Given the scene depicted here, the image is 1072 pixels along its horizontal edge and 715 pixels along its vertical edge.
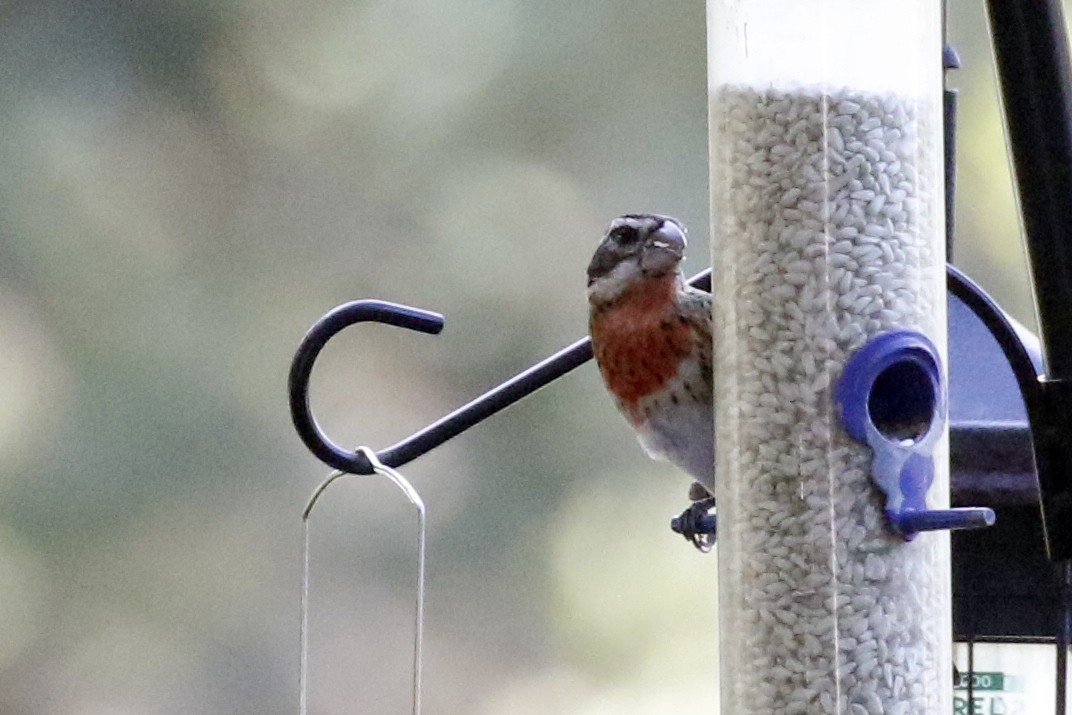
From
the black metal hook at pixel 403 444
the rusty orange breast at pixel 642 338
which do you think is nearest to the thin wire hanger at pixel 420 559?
the black metal hook at pixel 403 444

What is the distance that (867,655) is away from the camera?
3.76ft

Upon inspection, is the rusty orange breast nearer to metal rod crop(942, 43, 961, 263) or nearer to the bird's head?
the bird's head

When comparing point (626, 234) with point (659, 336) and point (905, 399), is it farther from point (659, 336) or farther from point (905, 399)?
point (905, 399)

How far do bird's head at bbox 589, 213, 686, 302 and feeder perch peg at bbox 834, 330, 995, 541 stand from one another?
0.60ft

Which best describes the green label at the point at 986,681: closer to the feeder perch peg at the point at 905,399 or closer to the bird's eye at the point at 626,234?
the feeder perch peg at the point at 905,399

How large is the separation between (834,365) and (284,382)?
5.40 feet

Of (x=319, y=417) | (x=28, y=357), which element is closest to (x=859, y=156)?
(x=319, y=417)

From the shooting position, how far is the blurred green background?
269cm

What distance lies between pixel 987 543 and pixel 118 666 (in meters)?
1.73

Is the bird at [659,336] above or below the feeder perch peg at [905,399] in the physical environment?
above

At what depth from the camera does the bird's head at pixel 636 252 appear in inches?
50.0

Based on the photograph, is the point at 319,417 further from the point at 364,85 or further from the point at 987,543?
the point at 987,543

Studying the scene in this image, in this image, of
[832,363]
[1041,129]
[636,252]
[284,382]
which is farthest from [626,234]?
[284,382]

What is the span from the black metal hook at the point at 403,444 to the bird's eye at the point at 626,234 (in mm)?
104
